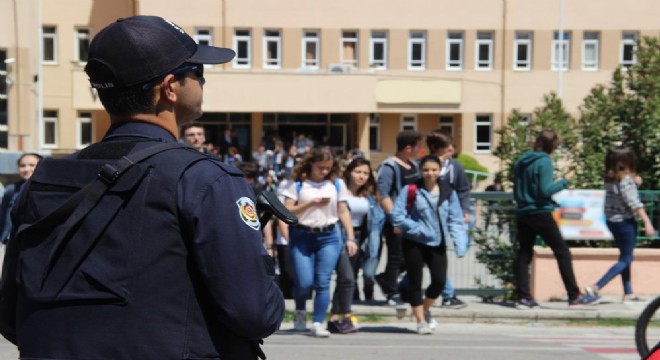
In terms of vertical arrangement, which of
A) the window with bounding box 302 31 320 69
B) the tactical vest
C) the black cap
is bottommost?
the tactical vest

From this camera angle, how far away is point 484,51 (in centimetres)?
4334

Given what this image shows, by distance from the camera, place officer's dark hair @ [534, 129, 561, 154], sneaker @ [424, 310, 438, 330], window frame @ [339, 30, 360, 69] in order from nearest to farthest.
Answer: sneaker @ [424, 310, 438, 330] → officer's dark hair @ [534, 129, 561, 154] → window frame @ [339, 30, 360, 69]

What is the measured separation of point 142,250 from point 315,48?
4053 centimetres

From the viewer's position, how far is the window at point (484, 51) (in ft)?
140

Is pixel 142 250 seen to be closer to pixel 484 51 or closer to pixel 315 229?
pixel 315 229

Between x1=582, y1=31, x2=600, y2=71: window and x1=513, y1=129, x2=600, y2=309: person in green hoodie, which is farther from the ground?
x1=582, y1=31, x2=600, y2=71: window

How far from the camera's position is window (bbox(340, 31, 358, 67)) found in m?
42.5

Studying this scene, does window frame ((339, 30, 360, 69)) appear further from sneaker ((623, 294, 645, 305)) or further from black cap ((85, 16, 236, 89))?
black cap ((85, 16, 236, 89))

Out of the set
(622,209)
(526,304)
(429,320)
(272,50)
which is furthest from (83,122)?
(429,320)

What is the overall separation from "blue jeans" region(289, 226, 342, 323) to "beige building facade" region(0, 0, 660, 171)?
29987 millimetres

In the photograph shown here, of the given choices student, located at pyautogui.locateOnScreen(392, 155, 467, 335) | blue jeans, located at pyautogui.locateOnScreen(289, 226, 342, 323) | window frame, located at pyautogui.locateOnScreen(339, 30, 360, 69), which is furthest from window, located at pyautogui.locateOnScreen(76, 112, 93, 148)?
student, located at pyautogui.locateOnScreen(392, 155, 467, 335)

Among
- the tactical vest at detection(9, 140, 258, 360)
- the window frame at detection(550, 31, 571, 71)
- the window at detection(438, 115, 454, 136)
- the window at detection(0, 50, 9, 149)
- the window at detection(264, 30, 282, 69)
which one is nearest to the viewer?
the tactical vest at detection(9, 140, 258, 360)

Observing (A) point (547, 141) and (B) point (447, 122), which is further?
(B) point (447, 122)

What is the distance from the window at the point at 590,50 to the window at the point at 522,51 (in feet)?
6.86
